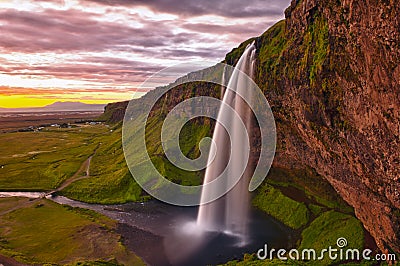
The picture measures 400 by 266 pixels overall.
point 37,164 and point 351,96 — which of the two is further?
point 37,164

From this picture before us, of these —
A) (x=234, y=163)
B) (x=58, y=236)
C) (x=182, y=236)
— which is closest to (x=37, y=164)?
(x=58, y=236)

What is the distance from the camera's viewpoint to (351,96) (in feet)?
108

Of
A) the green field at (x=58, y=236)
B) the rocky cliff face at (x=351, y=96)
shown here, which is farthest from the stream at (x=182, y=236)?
the rocky cliff face at (x=351, y=96)

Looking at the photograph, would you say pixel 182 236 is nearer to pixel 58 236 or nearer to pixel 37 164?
pixel 58 236

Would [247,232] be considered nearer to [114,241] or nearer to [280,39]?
[114,241]

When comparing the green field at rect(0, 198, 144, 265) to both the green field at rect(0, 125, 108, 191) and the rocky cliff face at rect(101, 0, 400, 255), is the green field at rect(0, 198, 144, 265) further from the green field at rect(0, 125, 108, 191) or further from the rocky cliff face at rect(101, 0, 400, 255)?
the rocky cliff face at rect(101, 0, 400, 255)

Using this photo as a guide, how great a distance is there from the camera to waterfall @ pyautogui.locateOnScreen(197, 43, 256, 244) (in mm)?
63531

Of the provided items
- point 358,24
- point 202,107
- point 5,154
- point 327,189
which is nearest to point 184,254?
point 327,189

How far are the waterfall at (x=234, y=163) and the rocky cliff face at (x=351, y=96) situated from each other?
49.3 ft

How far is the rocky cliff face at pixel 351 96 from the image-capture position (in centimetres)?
2542

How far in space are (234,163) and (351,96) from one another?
44339 millimetres

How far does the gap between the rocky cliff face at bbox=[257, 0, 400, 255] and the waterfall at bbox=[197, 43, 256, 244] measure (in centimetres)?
1502

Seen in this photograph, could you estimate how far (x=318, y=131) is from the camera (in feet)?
148

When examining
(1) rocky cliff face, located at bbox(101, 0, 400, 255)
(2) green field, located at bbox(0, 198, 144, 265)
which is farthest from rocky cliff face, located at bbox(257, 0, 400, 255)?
(2) green field, located at bbox(0, 198, 144, 265)
